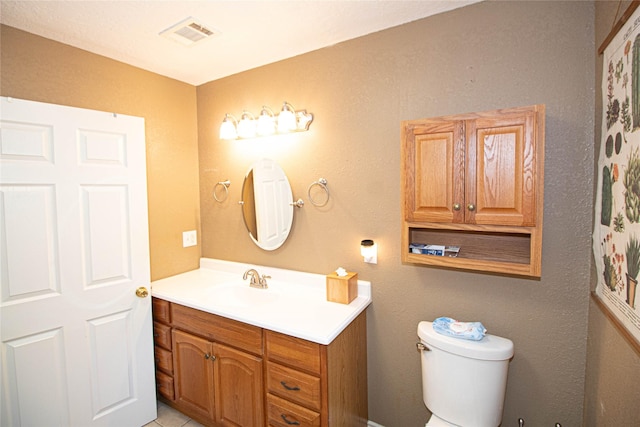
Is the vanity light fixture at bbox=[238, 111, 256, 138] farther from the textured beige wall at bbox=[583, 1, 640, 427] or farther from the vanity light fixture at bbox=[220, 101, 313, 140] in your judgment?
the textured beige wall at bbox=[583, 1, 640, 427]

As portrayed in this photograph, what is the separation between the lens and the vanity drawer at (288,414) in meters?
1.51

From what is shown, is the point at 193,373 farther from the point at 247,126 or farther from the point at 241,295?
the point at 247,126

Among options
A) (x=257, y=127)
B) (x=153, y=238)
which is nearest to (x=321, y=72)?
(x=257, y=127)

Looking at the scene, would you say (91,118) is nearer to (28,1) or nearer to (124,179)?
(124,179)

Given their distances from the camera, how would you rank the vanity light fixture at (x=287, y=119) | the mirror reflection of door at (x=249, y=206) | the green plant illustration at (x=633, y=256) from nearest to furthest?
1. the green plant illustration at (x=633, y=256)
2. the vanity light fixture at (x=287, y=119)
3. the mirror reflection of door at (x=249, y=206)

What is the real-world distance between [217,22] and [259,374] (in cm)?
187

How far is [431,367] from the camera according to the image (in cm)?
155

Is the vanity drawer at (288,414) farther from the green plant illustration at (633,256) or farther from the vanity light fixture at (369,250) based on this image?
the green plant illustration at (633,256)

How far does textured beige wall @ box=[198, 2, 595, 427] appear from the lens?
4.55 feet

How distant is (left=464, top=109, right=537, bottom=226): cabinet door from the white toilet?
571mm

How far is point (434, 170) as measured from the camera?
1458mm

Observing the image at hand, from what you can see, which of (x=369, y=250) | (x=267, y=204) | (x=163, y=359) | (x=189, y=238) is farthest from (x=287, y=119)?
(x=163, y=359)

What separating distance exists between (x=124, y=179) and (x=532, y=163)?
2165mm

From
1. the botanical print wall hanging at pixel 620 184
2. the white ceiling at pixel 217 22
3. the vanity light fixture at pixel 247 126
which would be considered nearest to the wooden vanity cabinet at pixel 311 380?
the botanical print wall hanging at pixel 620 184
